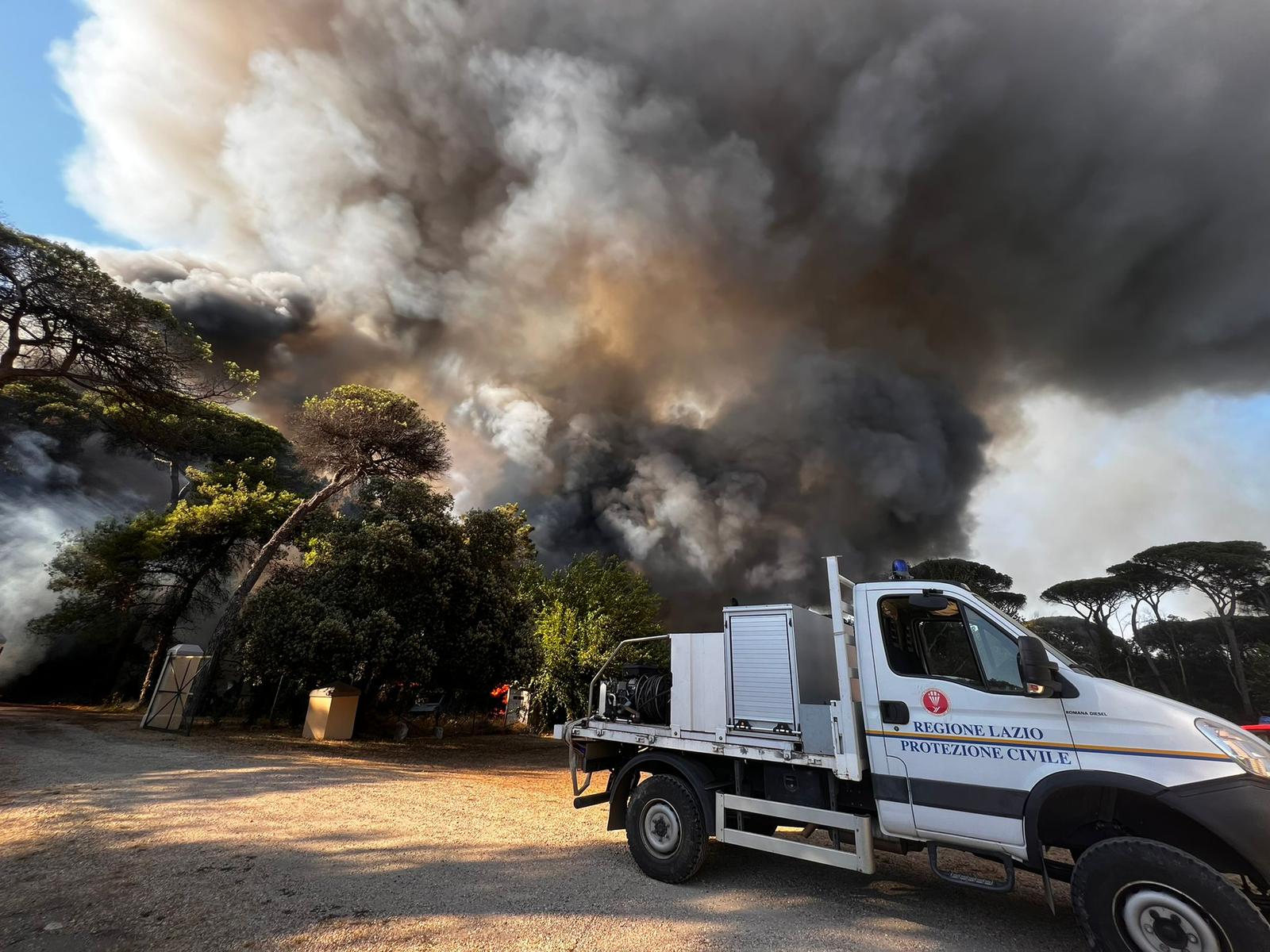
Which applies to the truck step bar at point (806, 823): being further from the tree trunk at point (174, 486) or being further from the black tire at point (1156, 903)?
the tree trunk at point (174, 486)

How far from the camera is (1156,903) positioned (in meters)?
3.83

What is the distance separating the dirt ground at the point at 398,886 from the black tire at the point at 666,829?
0.64 ft

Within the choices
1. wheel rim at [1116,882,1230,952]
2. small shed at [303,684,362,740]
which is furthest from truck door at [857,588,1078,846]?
small shed at [303,684,362,740]

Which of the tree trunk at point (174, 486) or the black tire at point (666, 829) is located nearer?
the black tire at point (666, 829)

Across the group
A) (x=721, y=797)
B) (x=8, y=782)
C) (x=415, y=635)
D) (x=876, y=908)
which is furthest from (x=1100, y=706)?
(x=415, y=635)

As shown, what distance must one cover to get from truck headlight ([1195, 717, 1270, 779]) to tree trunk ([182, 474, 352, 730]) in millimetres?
25507

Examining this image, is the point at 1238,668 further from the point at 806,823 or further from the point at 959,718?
the point at 806,823

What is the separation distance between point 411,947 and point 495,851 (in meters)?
2.97

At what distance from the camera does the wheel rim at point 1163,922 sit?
3.62 m

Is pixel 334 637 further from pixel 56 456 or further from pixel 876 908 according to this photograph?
pixel 56 456

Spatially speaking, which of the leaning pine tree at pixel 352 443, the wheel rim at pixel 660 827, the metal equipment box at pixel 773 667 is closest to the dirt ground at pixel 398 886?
the wheel rim at pixel 660 827

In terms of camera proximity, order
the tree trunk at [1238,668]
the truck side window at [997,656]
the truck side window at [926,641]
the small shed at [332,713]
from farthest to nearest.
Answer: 1. the tree trunk at [1238,668]
2. the small shed at [332,713]
3. the truck side window at [926,641]
4. the truck side window at [997,656]

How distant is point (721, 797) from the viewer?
19.1 feet

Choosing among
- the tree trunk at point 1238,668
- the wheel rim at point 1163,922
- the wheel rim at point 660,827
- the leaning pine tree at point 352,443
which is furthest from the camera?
the tree trunk at point 1238,668
